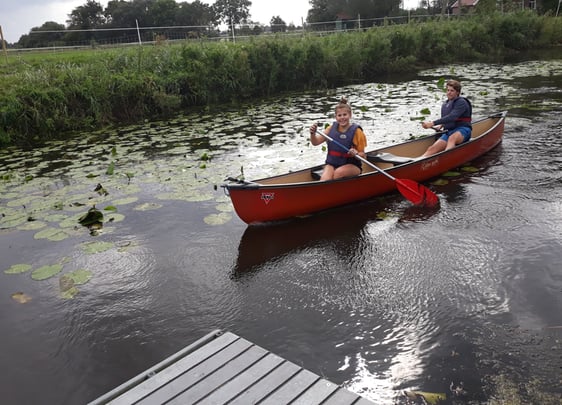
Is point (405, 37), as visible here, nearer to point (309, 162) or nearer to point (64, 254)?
point (309, 162)

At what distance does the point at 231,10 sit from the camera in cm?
5788

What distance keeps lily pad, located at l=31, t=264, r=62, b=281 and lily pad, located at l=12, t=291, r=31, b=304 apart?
25cm

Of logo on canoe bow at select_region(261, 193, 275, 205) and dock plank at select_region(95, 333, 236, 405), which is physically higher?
logo on canoe bow at select_region(261, 193, 275, 205)

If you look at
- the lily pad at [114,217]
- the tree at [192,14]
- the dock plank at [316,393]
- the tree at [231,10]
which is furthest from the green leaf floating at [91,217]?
the tree at [231,10]

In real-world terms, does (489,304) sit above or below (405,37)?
below

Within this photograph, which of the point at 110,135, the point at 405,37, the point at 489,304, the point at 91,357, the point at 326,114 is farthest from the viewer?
the point at 405,37

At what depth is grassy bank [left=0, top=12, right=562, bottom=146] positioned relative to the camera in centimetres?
1098

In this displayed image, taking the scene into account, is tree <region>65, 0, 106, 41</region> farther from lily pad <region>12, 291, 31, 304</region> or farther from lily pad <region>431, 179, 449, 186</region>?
lily pad <region>12, 291, 31, 304</region>

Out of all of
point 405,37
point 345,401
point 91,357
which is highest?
point 405,37

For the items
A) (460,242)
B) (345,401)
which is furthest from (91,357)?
(460,242)

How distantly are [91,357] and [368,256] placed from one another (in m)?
2.72

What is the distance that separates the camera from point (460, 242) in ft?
16.0

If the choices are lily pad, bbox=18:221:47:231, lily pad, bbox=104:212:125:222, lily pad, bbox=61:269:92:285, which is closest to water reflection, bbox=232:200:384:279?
lily pad, bbox=61:269:92:285

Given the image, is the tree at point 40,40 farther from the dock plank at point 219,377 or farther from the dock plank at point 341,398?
the dock plank at point 341,398
